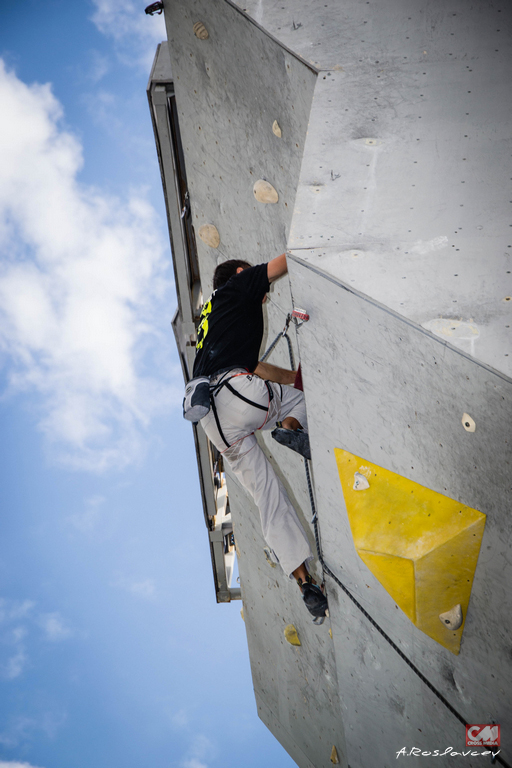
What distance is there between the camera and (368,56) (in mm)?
2051

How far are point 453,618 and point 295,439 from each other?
86cm

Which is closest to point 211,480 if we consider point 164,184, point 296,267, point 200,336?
point 164,184

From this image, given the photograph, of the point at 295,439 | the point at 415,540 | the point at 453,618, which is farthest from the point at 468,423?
the point at 295,439

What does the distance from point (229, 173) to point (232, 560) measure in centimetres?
533

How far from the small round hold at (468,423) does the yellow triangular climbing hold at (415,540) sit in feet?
0.86

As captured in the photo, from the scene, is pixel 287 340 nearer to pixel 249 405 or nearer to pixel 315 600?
pixel 249 405

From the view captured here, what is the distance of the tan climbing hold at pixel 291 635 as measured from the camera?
132 inches

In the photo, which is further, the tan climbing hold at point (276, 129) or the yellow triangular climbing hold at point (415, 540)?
the tan climbing hold at point (276, 129)

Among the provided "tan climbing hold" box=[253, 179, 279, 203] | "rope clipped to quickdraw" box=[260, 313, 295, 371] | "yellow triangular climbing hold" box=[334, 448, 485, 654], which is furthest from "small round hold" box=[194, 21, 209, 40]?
"yellow triangular climbing hold" box=[334, 448, 485, 654]

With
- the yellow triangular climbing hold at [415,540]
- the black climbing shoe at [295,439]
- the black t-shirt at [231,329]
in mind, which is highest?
the black t-shirt at [231,329]

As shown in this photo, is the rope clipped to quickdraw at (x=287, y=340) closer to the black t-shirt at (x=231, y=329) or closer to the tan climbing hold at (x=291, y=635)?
the black t-shirt at (x=231, y=329)

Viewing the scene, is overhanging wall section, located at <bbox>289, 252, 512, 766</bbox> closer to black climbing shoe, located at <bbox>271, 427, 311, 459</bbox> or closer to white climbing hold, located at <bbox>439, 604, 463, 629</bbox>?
white climbing hold, located at <bbox>439, 604, 463, 629</bbox>

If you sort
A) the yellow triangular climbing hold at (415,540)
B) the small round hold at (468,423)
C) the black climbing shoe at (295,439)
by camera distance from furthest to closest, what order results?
the black climbing shoe at (295,439)
the yellow triangular climbing hold at (415,540)
the small round hold at (468,423)

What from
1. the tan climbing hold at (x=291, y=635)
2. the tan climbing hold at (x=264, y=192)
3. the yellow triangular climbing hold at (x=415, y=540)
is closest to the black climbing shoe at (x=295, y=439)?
the yellow triangular climbing hold at (x=415, y=540)
